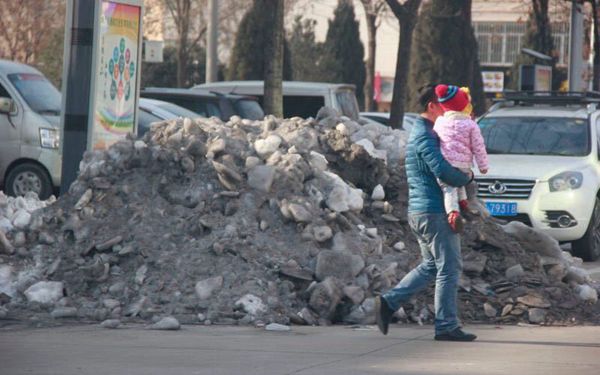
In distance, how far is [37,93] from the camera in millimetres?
18375

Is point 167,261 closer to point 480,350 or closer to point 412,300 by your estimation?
point 412,300

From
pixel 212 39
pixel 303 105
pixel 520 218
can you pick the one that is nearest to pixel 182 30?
pixel 212 39

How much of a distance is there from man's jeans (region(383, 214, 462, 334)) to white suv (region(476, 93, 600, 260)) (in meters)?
6.29

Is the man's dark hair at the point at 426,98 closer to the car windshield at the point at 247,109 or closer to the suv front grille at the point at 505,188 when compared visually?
the suv front grille at the point at 505,188

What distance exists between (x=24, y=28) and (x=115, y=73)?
25.7 metres

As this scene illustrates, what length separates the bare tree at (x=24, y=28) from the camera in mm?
37062

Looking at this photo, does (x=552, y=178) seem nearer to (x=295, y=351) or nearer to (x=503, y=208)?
(x=503, y=208)

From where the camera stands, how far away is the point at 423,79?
48.7 m

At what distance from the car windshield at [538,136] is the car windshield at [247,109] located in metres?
5.50

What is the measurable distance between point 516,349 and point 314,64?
174ft

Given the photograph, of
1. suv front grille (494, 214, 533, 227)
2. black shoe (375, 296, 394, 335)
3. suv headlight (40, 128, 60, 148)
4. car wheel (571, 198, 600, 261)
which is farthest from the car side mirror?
black shoe (375, 296, 394, 335)

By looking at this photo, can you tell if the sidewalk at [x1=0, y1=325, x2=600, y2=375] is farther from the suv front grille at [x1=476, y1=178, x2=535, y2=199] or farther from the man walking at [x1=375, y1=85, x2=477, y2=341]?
the suv front grille at [x1=476, y1=178, x2=535, y2=199]

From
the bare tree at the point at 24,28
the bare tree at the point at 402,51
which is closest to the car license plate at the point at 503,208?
the bare tree at the point at 402,51

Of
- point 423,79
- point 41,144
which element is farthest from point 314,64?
point 41,144
